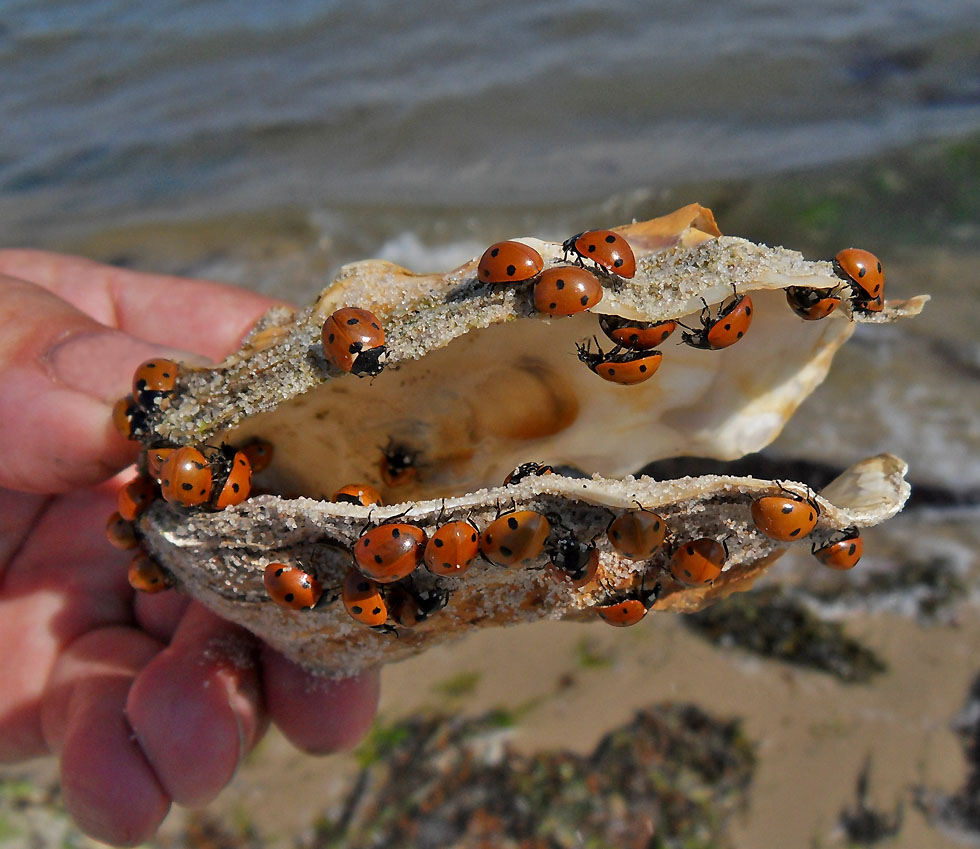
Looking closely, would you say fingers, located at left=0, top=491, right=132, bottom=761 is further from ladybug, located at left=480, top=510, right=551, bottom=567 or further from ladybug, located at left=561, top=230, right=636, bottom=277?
ladybug, located at left=561, top=230, right=636, bottom=277

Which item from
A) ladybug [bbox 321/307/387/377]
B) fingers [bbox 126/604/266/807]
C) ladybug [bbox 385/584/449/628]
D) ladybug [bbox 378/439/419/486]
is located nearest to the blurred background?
fingers [bbox 126/604/266/807]

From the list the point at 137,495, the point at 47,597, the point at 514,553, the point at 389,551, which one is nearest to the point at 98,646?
the point at 47,597

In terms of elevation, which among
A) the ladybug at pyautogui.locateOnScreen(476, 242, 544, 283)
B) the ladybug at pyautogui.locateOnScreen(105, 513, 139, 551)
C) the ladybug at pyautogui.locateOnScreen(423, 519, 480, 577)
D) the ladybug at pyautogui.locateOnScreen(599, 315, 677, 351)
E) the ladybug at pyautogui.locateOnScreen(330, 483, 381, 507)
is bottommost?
the ladybug at pyautogui.locateOnScreen(105, 513, 139, 551)

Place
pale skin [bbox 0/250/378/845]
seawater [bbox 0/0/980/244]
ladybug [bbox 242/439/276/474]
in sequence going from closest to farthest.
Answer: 1. ladybug [bbox 242/439/276/474]
2. pale skin [bbox 0/250/378/845]
3. seawater [bbox 0/0/980/244]

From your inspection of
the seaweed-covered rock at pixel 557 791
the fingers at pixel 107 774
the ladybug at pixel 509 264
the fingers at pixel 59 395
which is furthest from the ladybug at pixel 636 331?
the fingers at pixel 107 774

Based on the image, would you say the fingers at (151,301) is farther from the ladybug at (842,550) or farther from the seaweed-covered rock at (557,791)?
the ladybug at (842,550)

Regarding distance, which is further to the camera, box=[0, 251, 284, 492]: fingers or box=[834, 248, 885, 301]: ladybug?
box=[0, 251, 284, 492]: fingers

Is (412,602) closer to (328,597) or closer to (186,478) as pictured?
(328,597)
